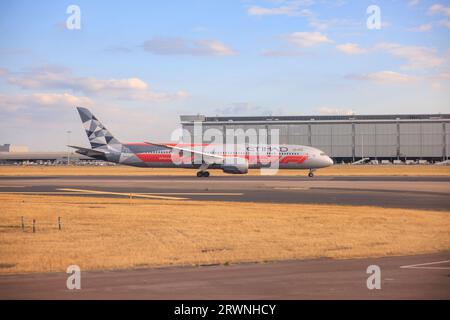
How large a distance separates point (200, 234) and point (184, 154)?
45.7 m

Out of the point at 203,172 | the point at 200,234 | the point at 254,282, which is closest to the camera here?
the point at 254,282

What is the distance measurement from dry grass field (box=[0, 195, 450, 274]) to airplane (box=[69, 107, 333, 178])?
109 ft

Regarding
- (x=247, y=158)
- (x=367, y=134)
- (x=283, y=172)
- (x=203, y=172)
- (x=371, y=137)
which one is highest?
(x=367, y=134)

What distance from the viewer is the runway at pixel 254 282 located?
11297 mm

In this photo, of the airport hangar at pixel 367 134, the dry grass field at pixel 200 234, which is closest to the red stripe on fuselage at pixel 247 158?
the dry grass field at pixel 200 234

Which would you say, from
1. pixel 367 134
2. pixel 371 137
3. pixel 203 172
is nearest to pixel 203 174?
pixel 203 172

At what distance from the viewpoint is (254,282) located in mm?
12641

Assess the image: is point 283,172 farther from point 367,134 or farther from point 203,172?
point 367,134

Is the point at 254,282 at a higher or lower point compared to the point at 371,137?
lower

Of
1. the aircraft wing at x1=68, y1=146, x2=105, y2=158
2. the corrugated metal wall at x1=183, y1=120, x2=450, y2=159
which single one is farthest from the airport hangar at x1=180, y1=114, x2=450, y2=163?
the aircraft wing at x1=68, y1=146, x2=105, y2=158

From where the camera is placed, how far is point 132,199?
1412 inches

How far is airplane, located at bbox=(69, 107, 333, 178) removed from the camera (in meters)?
64.9

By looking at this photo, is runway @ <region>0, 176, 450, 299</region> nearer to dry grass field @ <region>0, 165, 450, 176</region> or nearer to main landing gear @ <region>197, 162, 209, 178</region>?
main landing gear @ <region>197, 162, 209, 178</region>
